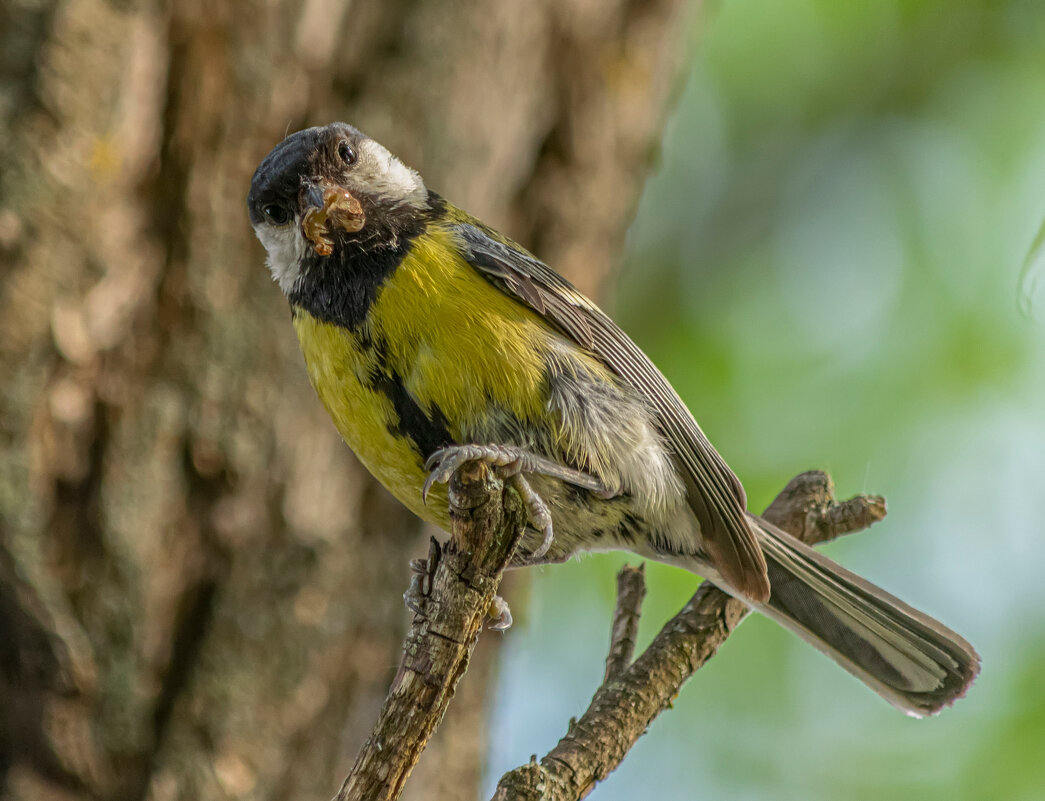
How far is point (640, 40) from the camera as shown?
4891 millimetres

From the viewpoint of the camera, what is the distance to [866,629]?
305 centimetres

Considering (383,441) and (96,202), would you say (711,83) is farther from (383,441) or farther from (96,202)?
(383,441)

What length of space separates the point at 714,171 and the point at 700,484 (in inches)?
167

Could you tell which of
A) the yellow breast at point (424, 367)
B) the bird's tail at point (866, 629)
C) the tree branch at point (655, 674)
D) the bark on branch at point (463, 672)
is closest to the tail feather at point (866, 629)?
the bird's tail at point (866, 629)

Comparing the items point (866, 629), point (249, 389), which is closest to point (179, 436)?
point (249, 389)

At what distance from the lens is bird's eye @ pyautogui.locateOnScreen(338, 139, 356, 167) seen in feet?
10.0

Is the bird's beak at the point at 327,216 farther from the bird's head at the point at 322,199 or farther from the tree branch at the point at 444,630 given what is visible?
the tree branch at the point at 444,630

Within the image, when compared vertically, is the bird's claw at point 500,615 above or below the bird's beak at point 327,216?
below

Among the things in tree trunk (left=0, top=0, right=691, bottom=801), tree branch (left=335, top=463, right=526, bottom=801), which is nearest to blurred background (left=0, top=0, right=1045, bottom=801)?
tree trunk (left=0, top=0, right=691, bottom=801)

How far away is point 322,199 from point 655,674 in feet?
5.08

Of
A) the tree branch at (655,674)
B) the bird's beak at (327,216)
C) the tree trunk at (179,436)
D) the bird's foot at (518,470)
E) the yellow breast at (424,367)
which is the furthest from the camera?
the tree trunk at (179,436)

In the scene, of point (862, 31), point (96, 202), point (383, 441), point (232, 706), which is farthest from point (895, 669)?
point (862, 31)

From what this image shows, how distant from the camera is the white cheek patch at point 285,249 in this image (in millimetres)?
2908

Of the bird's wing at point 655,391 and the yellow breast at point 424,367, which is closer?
the yellow breast at point 424,367
